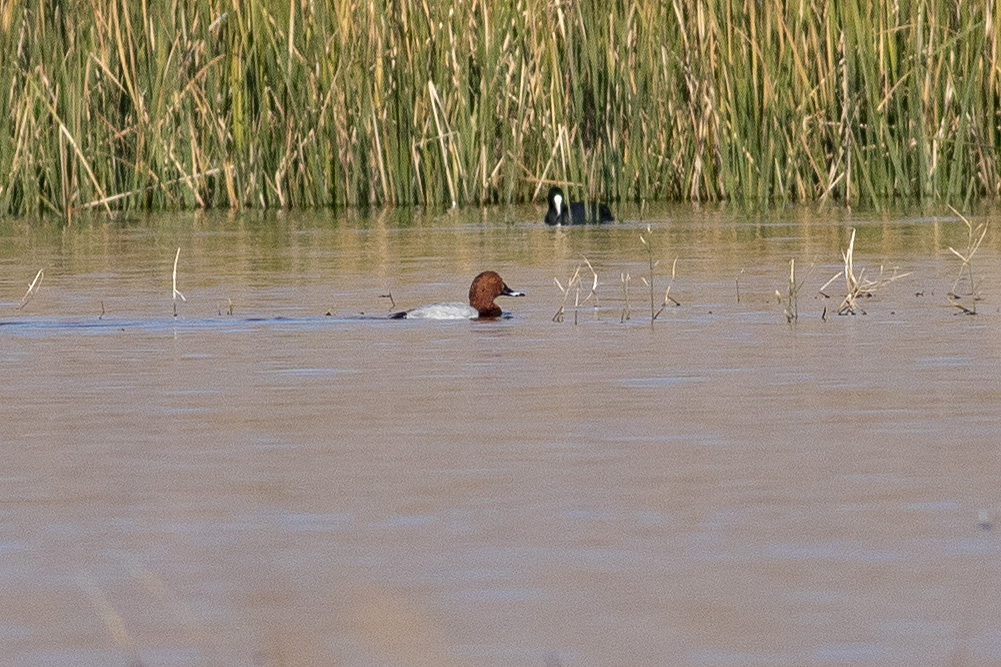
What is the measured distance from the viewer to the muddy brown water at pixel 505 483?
3141mm

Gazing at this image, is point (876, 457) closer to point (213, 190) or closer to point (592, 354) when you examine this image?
point (592, 354)

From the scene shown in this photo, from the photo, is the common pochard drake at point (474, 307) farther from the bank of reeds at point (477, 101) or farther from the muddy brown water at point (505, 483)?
the bank of reeds at point (477, 101)

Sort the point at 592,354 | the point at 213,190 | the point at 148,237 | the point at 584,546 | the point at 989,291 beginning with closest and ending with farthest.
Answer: the point at 584,546
the point at 592,354
the point at 989,291
the point at 148,237
the point at 213,190

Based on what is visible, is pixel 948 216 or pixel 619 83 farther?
pixel 619 83

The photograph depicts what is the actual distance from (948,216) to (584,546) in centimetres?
979

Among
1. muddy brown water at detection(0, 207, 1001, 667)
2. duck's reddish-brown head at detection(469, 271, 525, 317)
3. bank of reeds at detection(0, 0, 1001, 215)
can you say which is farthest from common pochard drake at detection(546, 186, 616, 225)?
duck's reddish-brown head at detection(469, 271, 525, 317)

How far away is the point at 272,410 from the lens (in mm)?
5578

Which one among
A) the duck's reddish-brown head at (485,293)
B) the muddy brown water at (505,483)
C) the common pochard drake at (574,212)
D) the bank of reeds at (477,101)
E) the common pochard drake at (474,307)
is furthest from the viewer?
the bank of reeds at (477,101)

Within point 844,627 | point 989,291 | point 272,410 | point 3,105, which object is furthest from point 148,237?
point 844,627

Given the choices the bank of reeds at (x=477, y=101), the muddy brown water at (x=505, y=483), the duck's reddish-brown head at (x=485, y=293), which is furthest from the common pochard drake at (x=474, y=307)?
the bank of reeds at (x=477, y=101)

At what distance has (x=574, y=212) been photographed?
1342cm

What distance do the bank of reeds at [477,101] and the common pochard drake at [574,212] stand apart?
47cm

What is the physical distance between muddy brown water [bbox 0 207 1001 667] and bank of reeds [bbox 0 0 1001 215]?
15.4ft

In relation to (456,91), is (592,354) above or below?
below
